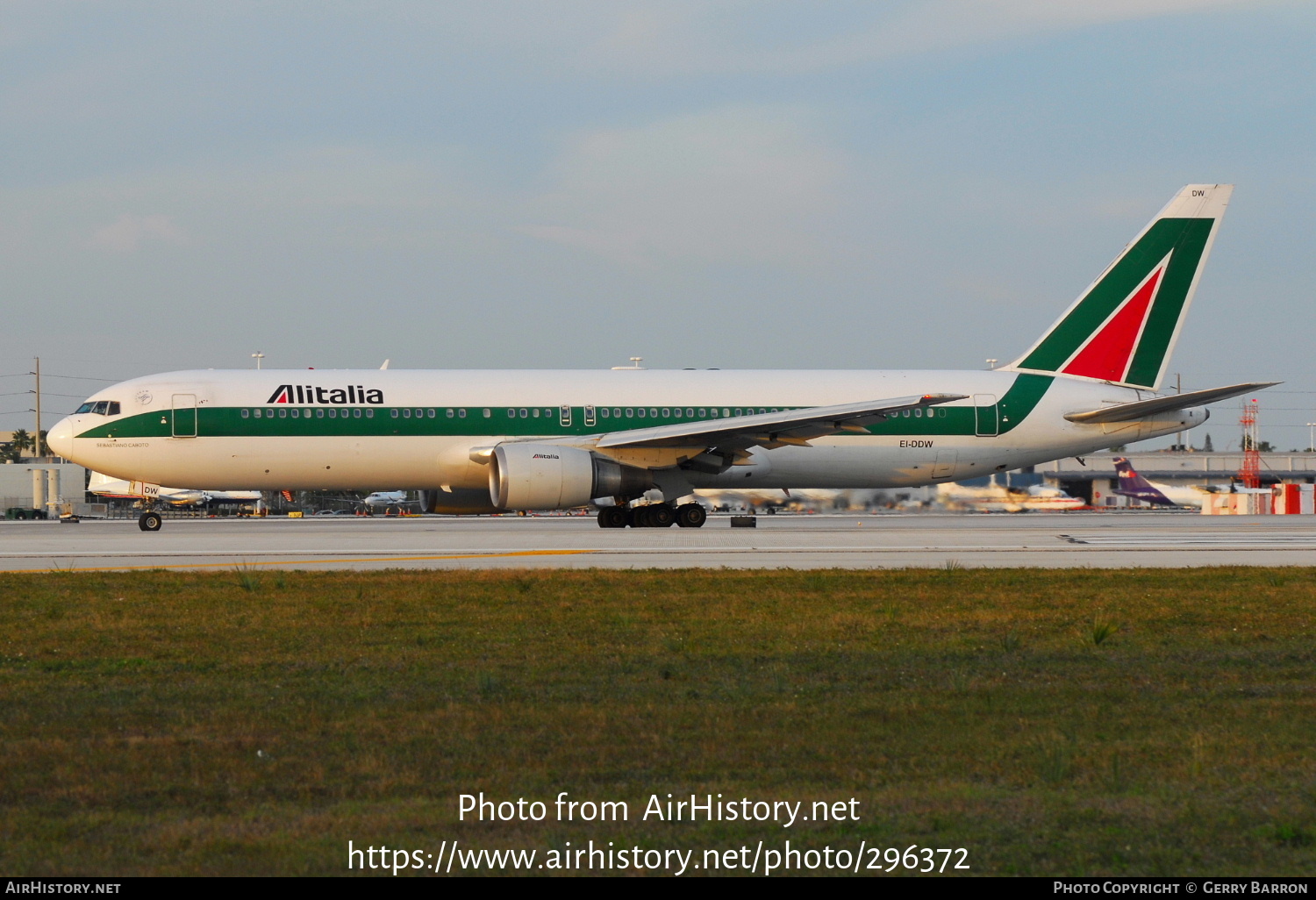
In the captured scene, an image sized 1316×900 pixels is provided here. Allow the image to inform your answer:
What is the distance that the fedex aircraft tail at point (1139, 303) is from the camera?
3256 centimetres

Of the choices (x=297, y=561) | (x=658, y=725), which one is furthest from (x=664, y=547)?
(x=658, y=725)

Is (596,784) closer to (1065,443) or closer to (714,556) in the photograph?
(714,556)

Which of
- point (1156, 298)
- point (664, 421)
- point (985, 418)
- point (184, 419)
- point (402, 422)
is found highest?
point (1156, 298)

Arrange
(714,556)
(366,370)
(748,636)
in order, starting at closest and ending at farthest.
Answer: (748,636), (714,556), (366,370)

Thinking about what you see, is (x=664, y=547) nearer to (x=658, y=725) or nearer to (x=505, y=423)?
(x=505, y=423)

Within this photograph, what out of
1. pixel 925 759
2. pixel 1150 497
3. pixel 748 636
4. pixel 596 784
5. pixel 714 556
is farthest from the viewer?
pixel 1150 497

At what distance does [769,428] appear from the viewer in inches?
1102

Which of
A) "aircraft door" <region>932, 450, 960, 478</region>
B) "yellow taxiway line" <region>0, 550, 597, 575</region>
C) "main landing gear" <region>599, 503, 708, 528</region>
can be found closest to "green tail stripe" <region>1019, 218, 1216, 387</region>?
"aircraft door" <region>932, 450, 960, 478</region>

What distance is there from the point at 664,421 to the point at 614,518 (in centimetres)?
266

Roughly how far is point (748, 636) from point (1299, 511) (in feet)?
163

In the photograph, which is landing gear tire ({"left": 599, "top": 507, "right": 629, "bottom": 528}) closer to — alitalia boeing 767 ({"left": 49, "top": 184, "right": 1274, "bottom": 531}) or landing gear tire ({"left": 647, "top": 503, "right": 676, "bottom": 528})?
alitalia boeing 767 ({"left": 49, "top": 184, "right": 1274, "bottom": 531})

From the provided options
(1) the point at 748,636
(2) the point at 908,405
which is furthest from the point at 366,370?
(1) the point at 748,636

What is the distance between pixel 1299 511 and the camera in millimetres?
53062

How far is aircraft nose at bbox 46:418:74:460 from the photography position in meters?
30.0
